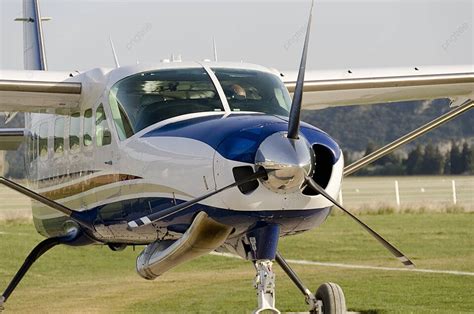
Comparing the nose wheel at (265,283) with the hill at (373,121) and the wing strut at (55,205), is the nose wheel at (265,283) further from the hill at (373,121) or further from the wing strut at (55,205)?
the hill at (373,121)

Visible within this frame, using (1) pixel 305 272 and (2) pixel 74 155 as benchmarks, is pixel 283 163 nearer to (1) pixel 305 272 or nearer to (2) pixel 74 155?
(2) pixel 74 155

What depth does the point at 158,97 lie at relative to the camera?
11.6 metres

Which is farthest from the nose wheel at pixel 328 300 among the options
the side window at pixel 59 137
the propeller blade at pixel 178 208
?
the side window at pixel 59 137

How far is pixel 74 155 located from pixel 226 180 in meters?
3.89

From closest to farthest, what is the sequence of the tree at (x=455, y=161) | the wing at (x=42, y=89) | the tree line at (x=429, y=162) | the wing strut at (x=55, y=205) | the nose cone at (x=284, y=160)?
the nose cone at (x=284, y=160) < the wing strut at (x=55, y=205) < the wing at (x=42, y=89) < the tree at (x=455, y=161) < the tree line at (x=429, y=162)

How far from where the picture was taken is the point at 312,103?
15883 mm

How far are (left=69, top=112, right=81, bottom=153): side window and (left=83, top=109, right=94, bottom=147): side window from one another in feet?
0.73

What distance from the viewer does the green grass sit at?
16625 millimetres

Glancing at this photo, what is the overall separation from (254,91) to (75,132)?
2637mm

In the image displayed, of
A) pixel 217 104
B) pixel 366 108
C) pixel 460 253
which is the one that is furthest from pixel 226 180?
pixel 366 108

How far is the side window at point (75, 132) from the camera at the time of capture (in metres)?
13.3

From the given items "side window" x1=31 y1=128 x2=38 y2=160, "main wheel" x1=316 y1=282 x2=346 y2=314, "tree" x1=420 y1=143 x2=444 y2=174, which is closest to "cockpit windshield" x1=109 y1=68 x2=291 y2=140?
"main wheel" x1=316 y1=282 x2=346 y2=314

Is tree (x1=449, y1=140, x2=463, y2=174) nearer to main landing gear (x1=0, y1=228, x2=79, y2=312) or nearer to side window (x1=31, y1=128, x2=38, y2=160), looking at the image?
side window (x1=31, y1=128, x2=38, y2=160)

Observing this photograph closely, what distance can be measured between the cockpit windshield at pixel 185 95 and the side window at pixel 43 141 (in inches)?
107
